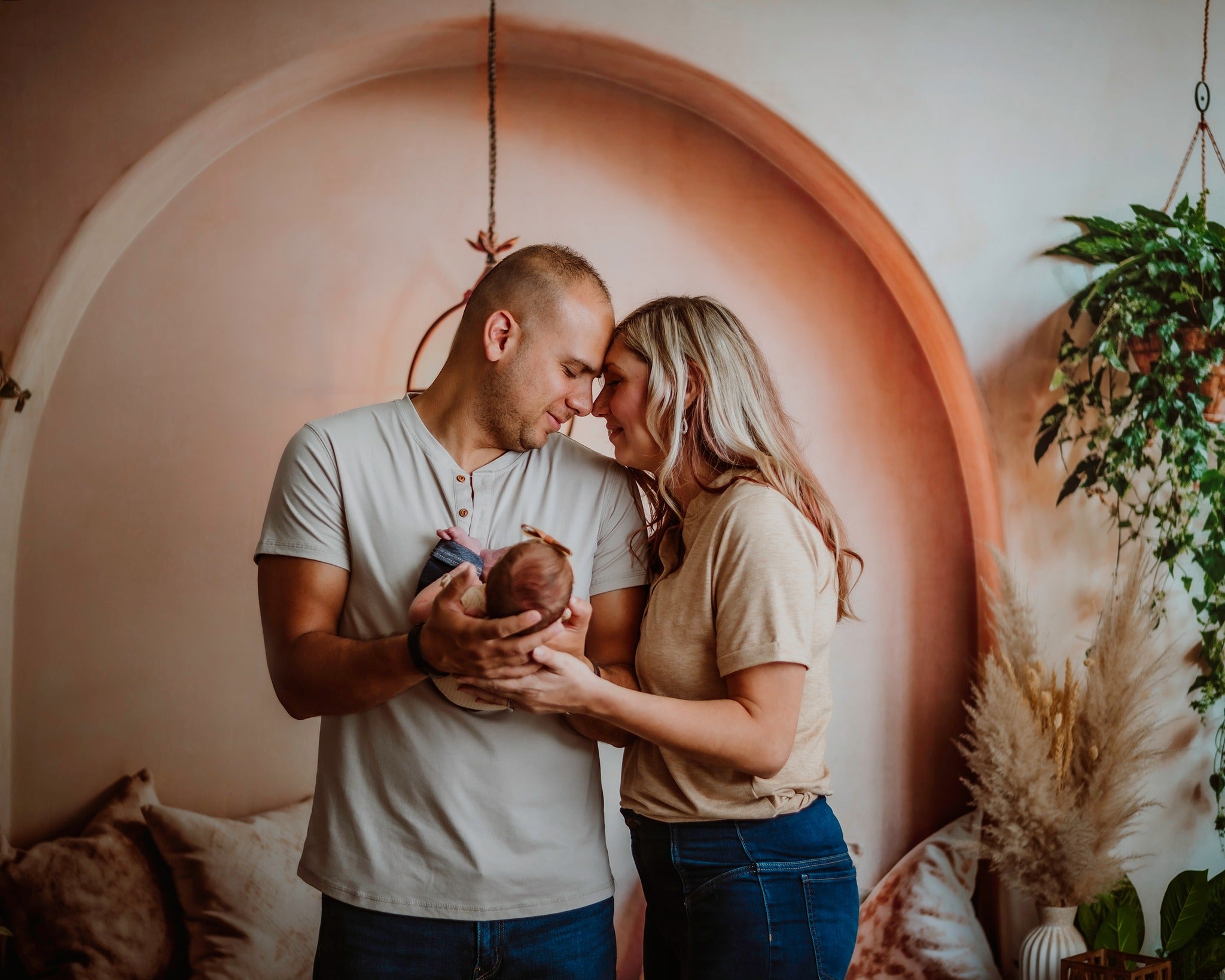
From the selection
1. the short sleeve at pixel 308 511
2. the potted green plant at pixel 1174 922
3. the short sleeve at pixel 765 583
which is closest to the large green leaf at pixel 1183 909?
the potted green plant at pixel 1174 922

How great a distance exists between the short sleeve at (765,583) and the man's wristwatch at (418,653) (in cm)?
45

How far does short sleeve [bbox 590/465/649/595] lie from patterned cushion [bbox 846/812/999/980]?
1.49 meters

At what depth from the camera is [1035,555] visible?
2803 mm

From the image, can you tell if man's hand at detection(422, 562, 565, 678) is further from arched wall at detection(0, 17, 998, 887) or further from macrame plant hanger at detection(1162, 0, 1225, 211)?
macrame plant hanger at detection(1162, 0, 1225, 211)

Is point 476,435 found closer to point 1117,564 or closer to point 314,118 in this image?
point 314,118

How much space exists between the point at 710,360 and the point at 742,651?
52 cm

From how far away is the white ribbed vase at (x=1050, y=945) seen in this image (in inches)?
96.4

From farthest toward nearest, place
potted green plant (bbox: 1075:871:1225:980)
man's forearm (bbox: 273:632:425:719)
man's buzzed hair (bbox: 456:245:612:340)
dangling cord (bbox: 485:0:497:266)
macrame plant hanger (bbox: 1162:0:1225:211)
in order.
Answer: macrame plant hanger (bbox: 1162:0:1225:211)
dangling cord (bbox: 485:0:497:266)
potted green plant (bbox: 1075:871:1225:980)
man's buzzed hair (bbox: 456:245:612:340)
man's forearm (bbox: 273:632:425:719)

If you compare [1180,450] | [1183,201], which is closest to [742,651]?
[1180,450]

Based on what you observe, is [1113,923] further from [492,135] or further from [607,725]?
[492,135]

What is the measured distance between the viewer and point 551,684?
4.35 ft

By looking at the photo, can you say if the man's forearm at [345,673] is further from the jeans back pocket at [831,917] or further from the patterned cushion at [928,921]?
the patterned cushion at [928,921]

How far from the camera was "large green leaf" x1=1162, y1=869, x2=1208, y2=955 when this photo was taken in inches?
102

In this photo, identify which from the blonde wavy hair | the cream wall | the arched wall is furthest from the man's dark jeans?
the cream wall
